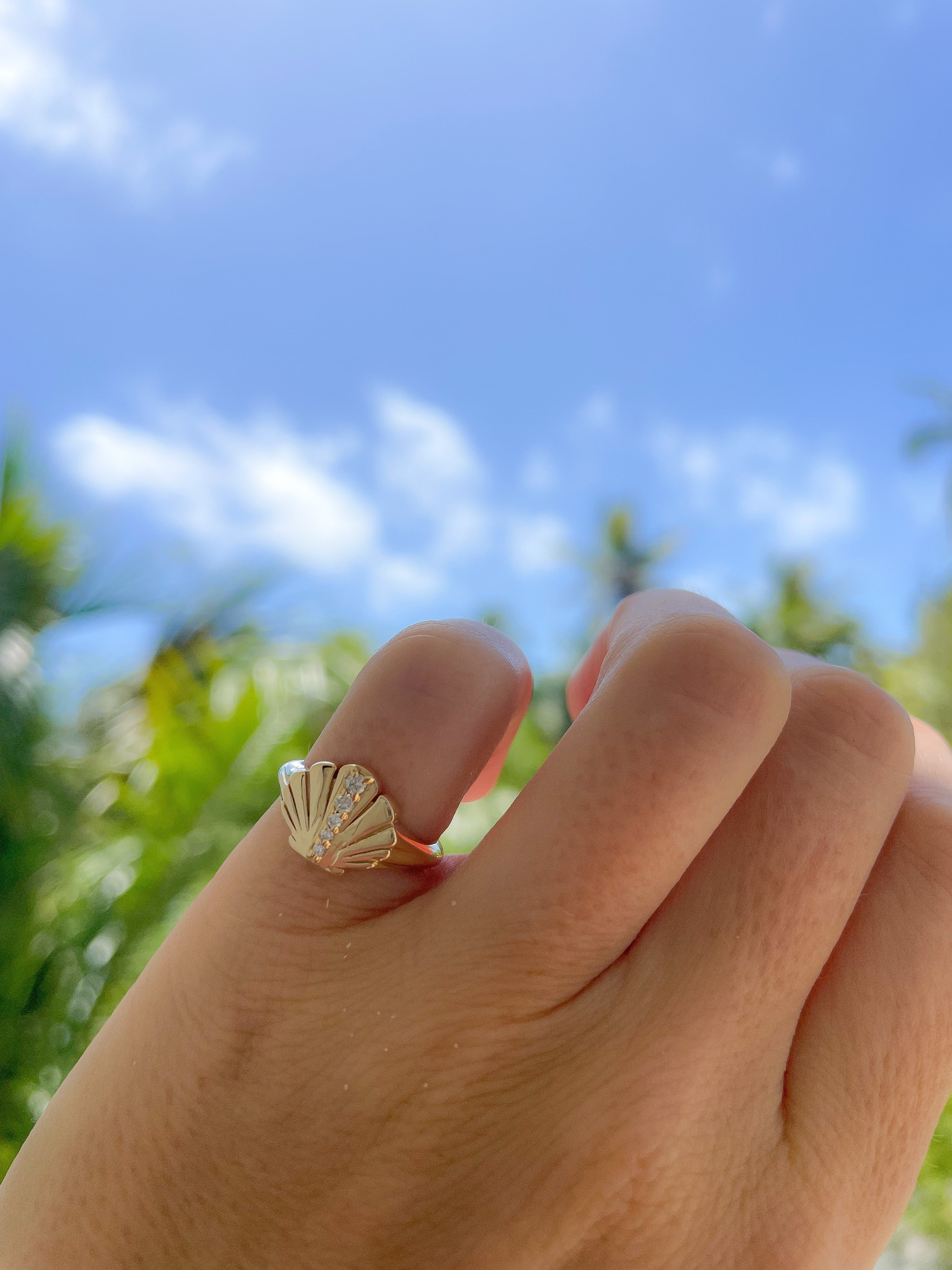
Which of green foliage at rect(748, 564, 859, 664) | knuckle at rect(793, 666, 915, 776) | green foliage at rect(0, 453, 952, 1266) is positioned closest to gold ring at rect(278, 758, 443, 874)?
knuckle at rect(793, 666, 915, 776)

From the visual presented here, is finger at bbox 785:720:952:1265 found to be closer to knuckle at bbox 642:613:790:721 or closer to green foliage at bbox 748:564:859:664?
knuckle at bbox 642:613:790:721

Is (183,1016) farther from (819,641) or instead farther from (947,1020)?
(819,641)

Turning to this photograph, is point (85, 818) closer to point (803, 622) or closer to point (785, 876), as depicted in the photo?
point (785, 876)

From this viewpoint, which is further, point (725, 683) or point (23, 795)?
point (23, 795)

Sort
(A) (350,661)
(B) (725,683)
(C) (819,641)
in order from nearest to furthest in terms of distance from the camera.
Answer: (B) (725,683)
(A) (350,661)
(C) (819,641)

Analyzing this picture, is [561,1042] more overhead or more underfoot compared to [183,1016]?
more overhead

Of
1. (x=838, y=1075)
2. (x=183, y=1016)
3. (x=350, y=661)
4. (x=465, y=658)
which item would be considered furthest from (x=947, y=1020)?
(x=350, y=661)

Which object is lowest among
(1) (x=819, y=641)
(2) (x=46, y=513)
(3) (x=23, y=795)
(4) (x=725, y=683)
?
(3) (x=23, y=795)
